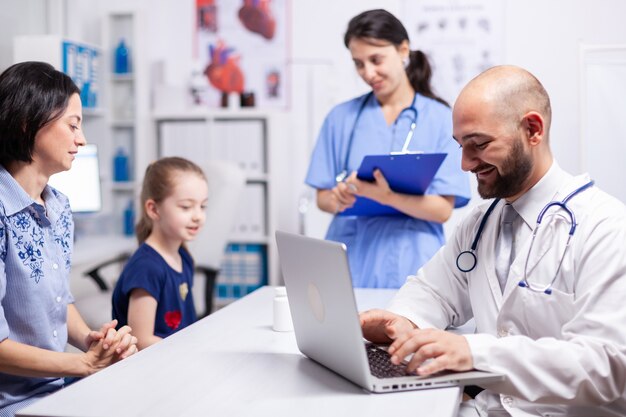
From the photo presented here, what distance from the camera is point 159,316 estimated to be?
205 cm

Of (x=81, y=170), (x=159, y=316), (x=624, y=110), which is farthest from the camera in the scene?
(x=81, y=170)

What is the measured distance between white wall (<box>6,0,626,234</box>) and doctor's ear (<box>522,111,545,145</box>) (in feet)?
6.87

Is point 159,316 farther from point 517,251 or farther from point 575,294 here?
point 575,294

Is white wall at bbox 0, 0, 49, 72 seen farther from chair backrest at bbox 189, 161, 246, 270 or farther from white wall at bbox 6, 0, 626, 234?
chair backrest at bbox 189, 161, 246, 270

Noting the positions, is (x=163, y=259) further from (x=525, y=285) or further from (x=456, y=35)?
(x=456, y=35)

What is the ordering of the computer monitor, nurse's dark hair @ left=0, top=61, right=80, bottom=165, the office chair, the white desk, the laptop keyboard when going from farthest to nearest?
the computer monitor
the office chair
nurse's dark hair @ left=0, top=61, right=80, bottom=165
the laptop keyboard
the white desk

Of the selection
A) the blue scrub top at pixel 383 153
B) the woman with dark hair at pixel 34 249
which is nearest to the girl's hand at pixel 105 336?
the woman with dark hair at pixel 34 249

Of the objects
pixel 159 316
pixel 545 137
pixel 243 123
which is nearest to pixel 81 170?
pixel 243 123

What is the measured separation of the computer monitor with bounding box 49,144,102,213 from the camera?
3.60m

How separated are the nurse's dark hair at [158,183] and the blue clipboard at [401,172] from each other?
522 millimetres

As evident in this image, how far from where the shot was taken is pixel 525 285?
53.9 inches

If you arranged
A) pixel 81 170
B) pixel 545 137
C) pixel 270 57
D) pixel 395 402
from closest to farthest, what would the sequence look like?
pixel 395 402 → pixel 545 137 → pixel 81 170 → pixel 270 57

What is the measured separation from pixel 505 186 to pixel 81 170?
8.77 ft

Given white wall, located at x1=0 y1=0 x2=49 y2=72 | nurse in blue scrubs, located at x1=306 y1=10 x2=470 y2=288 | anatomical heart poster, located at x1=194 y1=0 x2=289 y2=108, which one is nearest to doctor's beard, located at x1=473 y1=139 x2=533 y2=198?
nurse in blue scrubs, located at x1=306 y1=10 x2=470 y2=288
